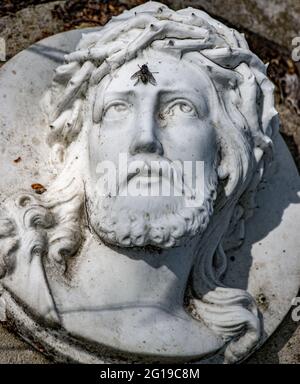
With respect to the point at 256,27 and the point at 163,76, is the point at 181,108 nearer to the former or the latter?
the point at 163,76

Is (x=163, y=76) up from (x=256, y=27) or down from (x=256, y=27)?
up

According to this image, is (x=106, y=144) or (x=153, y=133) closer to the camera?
(x=153, y=133)

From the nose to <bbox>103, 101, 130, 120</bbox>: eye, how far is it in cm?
11

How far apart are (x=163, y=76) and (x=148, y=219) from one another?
2.24 feet

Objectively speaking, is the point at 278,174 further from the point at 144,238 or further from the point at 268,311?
the point at 144,238

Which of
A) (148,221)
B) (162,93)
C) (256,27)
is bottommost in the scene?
(148,221)

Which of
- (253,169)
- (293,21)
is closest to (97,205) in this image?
(253,169)

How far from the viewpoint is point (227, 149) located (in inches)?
126

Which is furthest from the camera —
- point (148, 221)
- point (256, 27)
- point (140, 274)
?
point (256, 27)

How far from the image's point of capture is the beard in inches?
114

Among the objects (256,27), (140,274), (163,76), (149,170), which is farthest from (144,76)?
(256,27)

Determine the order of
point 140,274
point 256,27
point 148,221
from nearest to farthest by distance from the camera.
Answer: point 148,221 < point 140,274 < point 256,27

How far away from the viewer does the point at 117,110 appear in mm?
3131

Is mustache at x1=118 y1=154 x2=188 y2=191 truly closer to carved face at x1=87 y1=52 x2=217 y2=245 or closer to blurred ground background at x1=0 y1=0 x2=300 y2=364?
carved face at x1=87 y1=52 x2=217 y2=245
